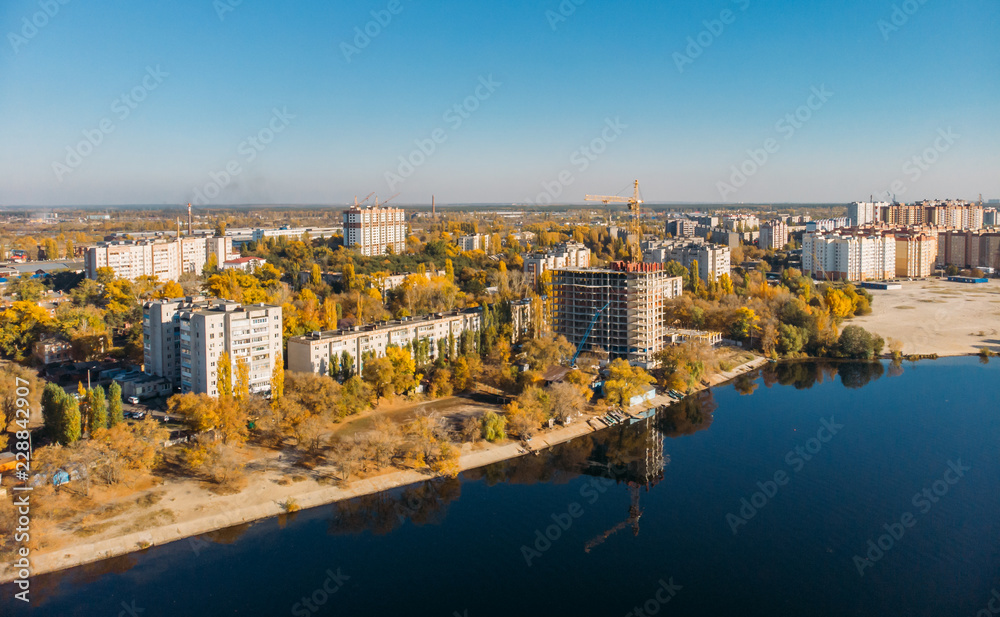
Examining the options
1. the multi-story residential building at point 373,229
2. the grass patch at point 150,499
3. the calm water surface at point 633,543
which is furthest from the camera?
the multi-story residential building at point 373,229

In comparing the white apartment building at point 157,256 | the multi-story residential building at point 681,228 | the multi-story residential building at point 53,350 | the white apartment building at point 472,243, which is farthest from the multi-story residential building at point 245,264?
the multi-story residential building at point 681,228

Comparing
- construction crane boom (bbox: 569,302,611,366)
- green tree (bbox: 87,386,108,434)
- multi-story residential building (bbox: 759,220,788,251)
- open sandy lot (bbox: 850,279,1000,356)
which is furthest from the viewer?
multi-story residential building (bbox: 759,220,788,251)

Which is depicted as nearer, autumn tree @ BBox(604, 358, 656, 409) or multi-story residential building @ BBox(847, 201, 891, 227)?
autumn tree @ BBox(604, 358, 656, 409)

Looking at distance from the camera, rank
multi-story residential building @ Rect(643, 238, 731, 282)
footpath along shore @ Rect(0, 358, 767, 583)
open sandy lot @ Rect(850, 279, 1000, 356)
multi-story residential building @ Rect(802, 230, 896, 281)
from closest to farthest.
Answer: footpath along shore @ Rect(0, 358, 767, 583) → open sandy lot @ Rect(850, 279, 1000, 356) → multi-story residential building @ Rect(643, 238, 731, 282) → multi-story residential building @ Rect(802, 230, 896, 281)

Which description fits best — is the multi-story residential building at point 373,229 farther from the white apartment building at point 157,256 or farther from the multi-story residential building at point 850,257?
the multi-story residential building at point 850,257

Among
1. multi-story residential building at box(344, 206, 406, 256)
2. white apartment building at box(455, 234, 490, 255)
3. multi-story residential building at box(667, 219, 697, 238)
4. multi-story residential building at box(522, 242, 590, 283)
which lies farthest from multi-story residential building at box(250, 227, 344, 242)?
multi-story residential building at box(667, 219, 697, 238)

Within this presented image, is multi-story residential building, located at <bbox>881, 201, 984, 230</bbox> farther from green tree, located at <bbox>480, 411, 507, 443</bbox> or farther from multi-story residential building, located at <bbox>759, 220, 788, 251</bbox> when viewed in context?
green tree, located at <bbox>480, 411, 507, 443</bbox>
